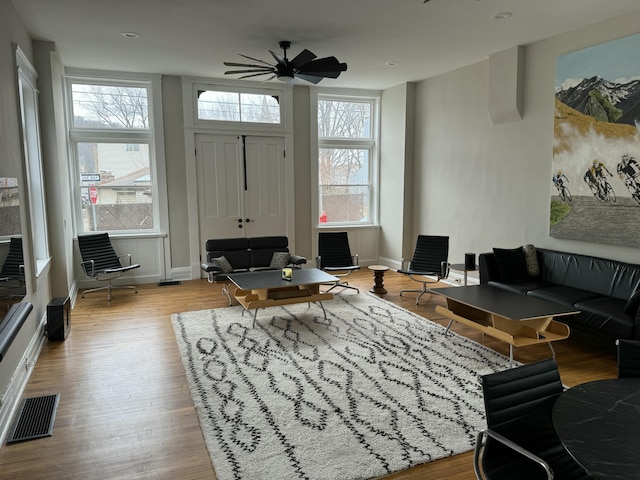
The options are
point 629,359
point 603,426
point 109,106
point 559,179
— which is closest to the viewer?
point 603,426

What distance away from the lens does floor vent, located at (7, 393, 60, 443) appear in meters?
2.79

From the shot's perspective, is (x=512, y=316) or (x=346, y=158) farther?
(x=346, y=158)

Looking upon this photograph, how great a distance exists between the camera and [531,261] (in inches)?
201

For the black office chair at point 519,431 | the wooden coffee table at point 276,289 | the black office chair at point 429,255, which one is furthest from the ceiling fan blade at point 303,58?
the black office chair at point 519,431

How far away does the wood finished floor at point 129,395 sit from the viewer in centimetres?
249

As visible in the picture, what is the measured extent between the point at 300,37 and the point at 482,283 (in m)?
3.39

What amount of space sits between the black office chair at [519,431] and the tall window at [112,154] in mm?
6193

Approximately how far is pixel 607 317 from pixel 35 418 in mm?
4375

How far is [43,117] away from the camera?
16.8 feet

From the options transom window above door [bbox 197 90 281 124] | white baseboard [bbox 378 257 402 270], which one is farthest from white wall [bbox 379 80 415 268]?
transom window above door [bbox 197 90 281 124]

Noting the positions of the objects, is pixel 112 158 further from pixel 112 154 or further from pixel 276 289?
pixel 276 289

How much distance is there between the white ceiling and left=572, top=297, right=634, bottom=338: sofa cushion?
104 inches

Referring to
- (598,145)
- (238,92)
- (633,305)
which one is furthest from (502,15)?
(238,92)

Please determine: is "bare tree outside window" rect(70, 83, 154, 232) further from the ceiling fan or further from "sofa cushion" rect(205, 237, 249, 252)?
the ceiling fan
